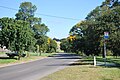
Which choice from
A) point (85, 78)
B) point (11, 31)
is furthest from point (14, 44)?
point (85, 78)

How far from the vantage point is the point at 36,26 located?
69188 mm

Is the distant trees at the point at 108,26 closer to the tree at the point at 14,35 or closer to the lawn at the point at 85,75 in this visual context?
the lawn at the point at 85,75

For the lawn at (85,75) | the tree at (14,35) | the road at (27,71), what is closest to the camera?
the lawn at (85,75)

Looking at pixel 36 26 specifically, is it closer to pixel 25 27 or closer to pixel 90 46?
pixel 90 46

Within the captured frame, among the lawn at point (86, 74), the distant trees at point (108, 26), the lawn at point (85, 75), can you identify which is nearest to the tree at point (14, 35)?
the distant trees at point (108, 26)

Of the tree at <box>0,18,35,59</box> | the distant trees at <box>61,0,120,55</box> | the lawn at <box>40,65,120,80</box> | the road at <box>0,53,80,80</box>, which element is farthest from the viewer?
the tree at <box>0,18,35,59</box>

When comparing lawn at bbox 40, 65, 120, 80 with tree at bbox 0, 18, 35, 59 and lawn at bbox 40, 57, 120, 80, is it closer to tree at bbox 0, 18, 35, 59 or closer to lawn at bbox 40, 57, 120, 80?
lawn at bbox 40, 57, 120, 80

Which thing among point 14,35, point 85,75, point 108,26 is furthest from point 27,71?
→ point 14,35

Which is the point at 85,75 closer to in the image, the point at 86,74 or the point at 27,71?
the point at 86,74

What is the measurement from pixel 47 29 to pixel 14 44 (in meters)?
28.6

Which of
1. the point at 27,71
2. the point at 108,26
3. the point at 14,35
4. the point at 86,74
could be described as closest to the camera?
the point at 86,74

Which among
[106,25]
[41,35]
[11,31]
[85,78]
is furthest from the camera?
[41,35]

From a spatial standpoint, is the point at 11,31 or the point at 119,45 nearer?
the point at 119,45

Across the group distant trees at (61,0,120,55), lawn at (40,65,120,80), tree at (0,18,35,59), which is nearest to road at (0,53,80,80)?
lawn at (40,65,120,80)
